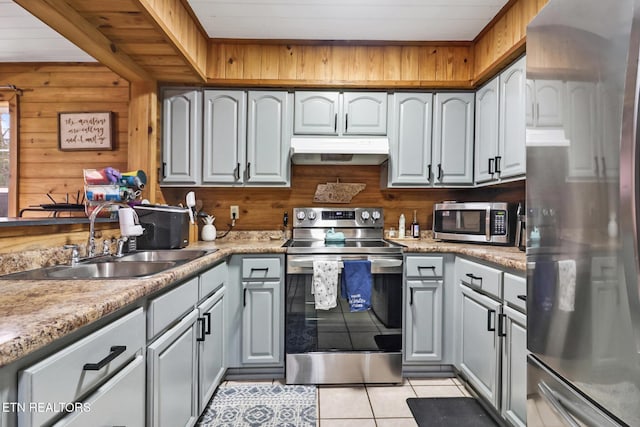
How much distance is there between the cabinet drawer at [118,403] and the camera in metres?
0.80

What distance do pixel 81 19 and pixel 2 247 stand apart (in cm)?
118

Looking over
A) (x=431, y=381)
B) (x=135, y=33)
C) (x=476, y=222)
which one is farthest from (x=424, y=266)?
(x=135, y=33)

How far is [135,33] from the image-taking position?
5.99 ft

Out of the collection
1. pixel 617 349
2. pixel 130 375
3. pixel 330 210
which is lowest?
pixel 130 375

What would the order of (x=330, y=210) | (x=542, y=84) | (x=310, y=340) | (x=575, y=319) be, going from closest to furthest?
1. (x=575, y=319)
2. (x=542, y=84)
3. (x=310, y=340)
4. (x=330, y=210)

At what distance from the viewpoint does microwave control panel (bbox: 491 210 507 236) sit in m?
2.15

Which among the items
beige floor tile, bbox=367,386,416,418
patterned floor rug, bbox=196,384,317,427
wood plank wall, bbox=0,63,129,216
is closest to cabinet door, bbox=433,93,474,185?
beige floor tile, bbox=367,386,416,418

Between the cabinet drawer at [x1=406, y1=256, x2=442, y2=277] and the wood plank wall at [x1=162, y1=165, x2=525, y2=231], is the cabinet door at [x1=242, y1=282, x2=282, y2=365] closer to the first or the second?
the wood plank wall at [x1=162, y1=165, x2=525, y2=231]

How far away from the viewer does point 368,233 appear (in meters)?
2.84

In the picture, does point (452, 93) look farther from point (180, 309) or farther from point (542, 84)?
point (180, 309)

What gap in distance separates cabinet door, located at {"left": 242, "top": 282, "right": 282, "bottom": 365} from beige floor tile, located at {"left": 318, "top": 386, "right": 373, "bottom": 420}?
44 cm

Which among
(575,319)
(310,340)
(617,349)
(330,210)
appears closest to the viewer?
(617,349)

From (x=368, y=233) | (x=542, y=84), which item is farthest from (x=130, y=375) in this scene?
(x=368, y=233)

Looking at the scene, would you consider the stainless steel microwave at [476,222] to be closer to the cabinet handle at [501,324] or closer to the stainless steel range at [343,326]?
the stainless steel range at [343,326]
